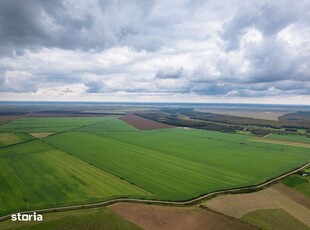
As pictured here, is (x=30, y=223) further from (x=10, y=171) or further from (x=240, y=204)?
(x=240, y=204)

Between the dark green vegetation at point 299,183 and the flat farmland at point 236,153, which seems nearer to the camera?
the dark green vegetation at point 299,183

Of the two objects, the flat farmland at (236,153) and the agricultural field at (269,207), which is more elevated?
the flat farmland at (236,153)

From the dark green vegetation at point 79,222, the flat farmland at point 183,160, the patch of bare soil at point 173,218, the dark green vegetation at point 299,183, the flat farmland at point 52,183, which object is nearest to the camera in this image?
the dark green vegetation at point 79,222

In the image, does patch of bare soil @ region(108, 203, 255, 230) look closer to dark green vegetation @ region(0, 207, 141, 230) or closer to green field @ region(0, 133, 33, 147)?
dark green vegetation @ region(0, 207, 141, 230)

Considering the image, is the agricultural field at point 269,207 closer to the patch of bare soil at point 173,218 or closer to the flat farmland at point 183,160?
the patch of bare soil at point 173,218

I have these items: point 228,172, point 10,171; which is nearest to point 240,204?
point 228,172

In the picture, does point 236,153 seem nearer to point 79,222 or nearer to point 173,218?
point 173,218

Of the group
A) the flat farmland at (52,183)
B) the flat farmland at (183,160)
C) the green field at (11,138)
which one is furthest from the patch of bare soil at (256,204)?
the green field at (11,138)
